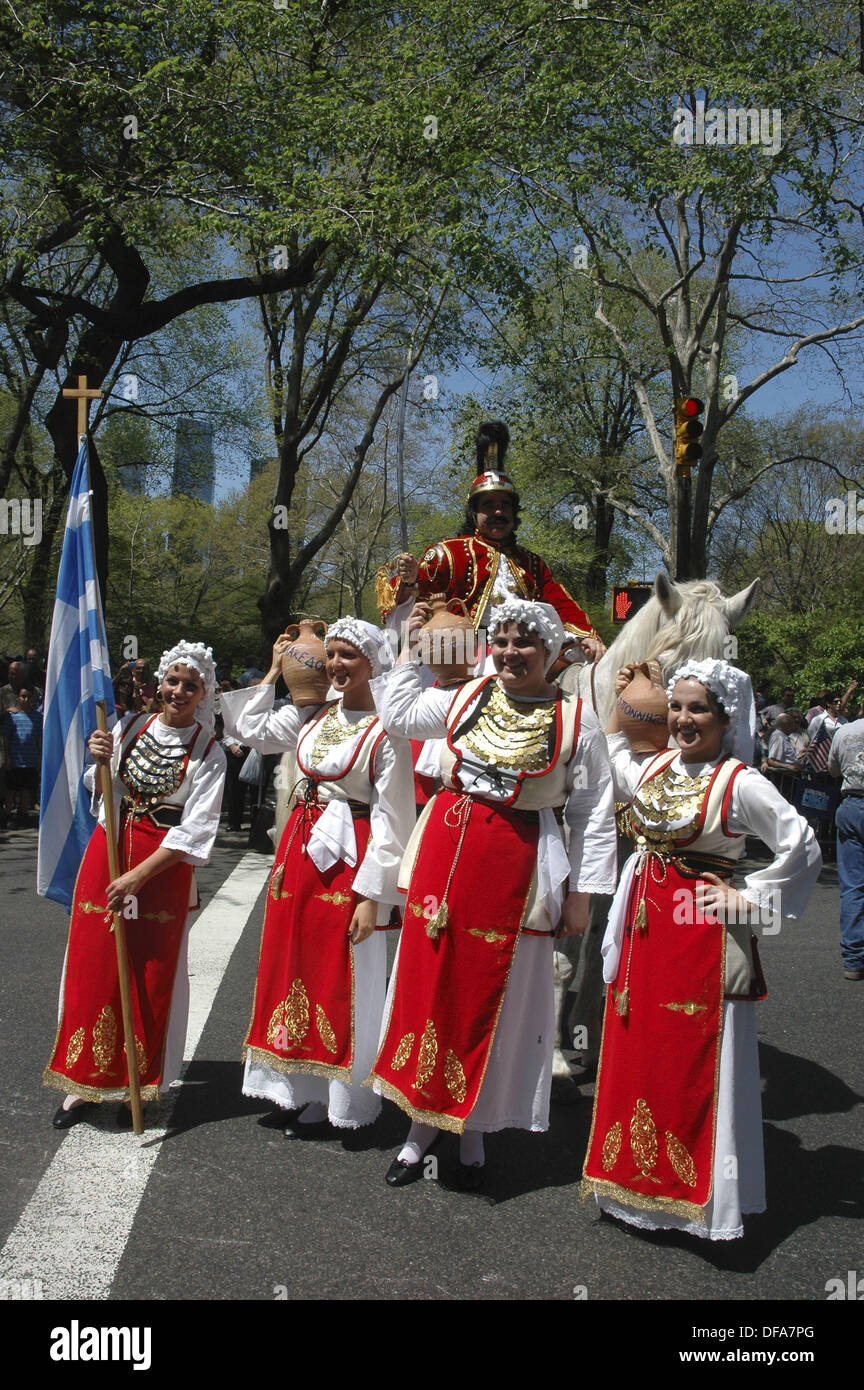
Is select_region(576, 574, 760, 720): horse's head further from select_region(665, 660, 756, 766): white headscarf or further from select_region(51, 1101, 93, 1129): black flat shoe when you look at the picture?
select_region(51, 1101, 93, 1129): black flat shoe

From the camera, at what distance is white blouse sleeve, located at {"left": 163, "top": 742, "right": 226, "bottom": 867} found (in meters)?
4.52

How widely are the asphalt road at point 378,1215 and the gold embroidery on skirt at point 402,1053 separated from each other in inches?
16.6

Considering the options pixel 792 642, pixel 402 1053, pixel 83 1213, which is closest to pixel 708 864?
pixel 402 1053

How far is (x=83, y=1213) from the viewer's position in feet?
12.4

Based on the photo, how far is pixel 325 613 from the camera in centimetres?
4906

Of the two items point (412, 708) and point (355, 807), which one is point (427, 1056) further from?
point (412, 708)

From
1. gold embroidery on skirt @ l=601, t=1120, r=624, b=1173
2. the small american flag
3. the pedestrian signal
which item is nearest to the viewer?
gold embroidery on skirt @ l=601, t=1120, r=624, b=1173

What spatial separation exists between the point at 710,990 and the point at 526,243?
36.7 feet

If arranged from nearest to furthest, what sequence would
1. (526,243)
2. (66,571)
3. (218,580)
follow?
(66,571) < (526,243) < (218,580)

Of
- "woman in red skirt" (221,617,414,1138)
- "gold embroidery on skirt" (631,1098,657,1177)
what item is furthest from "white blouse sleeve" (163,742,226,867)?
"gold embroidery on skirt" (631,1098,657,1177)

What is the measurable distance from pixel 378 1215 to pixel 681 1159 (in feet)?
3.43

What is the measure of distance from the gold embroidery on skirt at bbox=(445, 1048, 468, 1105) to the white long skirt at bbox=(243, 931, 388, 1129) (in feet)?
1.82
